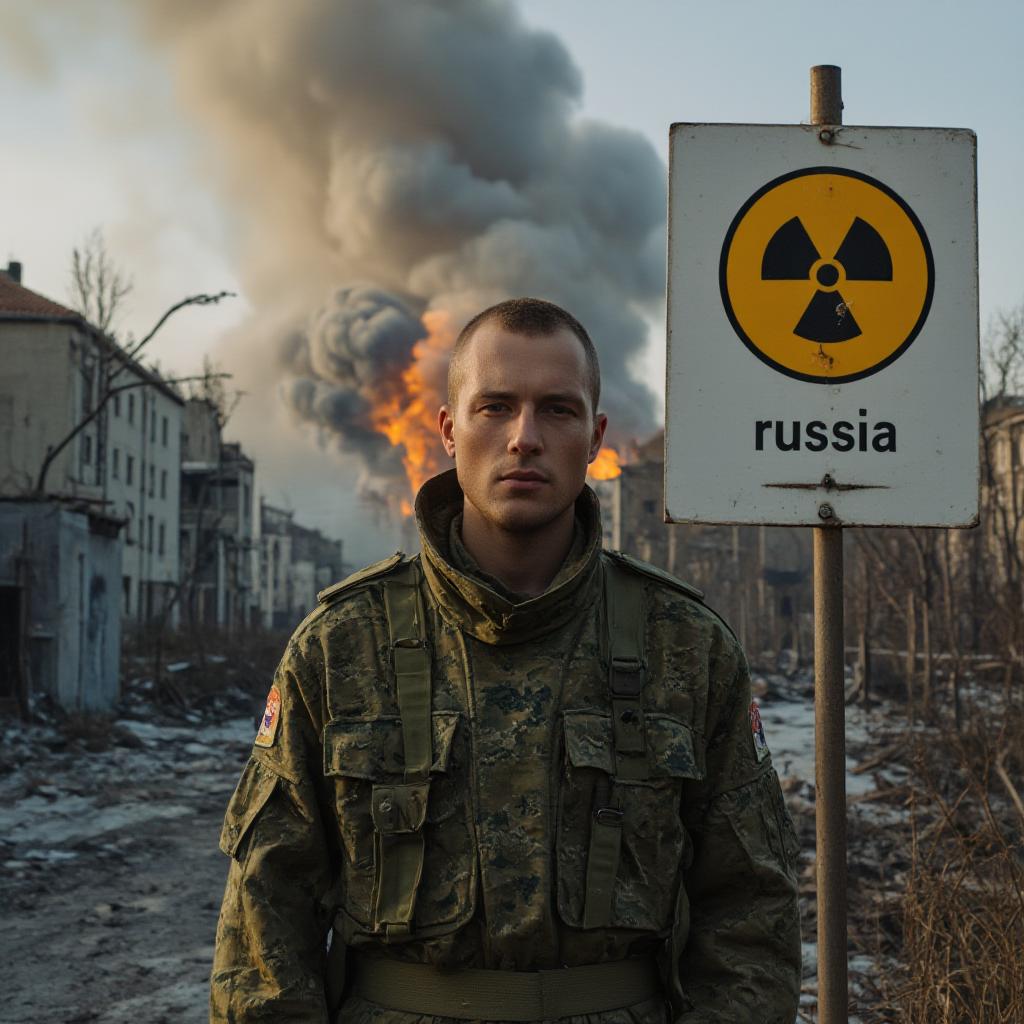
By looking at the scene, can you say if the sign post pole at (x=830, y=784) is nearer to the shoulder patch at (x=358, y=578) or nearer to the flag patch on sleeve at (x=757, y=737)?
the flag patch on sleeve at (x=757, y=737)

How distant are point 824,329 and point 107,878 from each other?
7.46 metres

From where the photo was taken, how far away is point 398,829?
6.49ft

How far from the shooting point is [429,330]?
52688 mm

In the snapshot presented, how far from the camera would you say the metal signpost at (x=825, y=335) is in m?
2.43

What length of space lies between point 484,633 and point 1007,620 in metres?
9.84

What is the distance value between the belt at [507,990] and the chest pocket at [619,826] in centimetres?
10

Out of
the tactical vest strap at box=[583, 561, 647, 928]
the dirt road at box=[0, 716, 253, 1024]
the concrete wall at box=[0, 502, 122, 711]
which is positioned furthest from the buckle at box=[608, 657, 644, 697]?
the concrete wall at box=[0, 502, 122, 711]

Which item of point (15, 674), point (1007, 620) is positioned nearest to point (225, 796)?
point (15, 674)

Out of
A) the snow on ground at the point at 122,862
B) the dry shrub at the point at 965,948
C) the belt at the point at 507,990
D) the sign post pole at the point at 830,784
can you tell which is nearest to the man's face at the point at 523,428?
the sign post pole at the point at 830,784

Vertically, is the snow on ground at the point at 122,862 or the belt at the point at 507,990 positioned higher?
the belt at the point at 507,990

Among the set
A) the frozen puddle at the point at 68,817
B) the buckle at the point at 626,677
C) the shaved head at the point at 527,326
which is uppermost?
the shaved head at the point at 527,326

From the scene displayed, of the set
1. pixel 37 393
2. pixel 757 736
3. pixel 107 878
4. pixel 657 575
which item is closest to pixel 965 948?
pixel 757 736

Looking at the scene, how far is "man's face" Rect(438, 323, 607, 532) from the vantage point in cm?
211

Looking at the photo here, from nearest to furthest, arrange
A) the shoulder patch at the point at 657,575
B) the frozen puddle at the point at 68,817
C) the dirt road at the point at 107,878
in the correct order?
the shoulder patch at the point at 657,575
the dirt road at the point at 107,878
the frozen puddle at the point at 68,817
